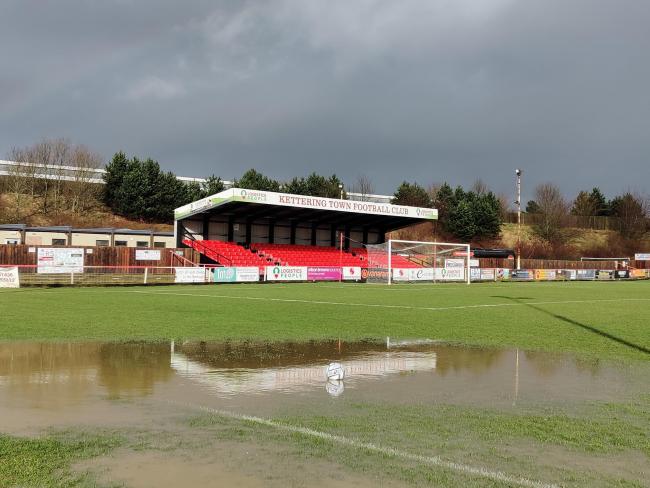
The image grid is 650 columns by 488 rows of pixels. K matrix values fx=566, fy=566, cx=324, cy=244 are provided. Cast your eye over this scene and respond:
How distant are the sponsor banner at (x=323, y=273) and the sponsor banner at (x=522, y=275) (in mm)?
22481

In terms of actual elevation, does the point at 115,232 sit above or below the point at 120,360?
above

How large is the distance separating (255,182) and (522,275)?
144 ft

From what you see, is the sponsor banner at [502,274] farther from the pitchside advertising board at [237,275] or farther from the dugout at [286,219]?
the pitchside advertising board at [237,275]

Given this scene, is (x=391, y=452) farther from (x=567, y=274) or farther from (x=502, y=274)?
(x=567, y=274)

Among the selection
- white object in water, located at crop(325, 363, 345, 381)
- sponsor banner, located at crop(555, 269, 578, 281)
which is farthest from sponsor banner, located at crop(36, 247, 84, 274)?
sponsor banner, located at crop(555, 269, 578, 281)

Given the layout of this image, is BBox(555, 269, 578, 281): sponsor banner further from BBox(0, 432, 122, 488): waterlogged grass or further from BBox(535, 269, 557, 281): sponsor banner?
BBox(0, 432, 122, 488): waterlogged grass

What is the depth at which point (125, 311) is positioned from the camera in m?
18.7

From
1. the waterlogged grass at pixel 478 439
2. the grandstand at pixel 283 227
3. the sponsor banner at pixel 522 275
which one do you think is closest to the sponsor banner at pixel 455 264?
the grandstand at pixel 283 227

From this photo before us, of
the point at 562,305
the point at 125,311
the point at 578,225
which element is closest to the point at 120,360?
the point at 125,311

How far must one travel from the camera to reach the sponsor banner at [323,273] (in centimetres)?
4884

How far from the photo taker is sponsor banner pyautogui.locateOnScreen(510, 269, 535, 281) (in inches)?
2446

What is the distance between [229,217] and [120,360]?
50878mm

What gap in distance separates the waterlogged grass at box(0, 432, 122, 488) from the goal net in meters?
41.6

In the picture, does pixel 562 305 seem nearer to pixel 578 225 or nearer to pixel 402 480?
pixel 402 480
